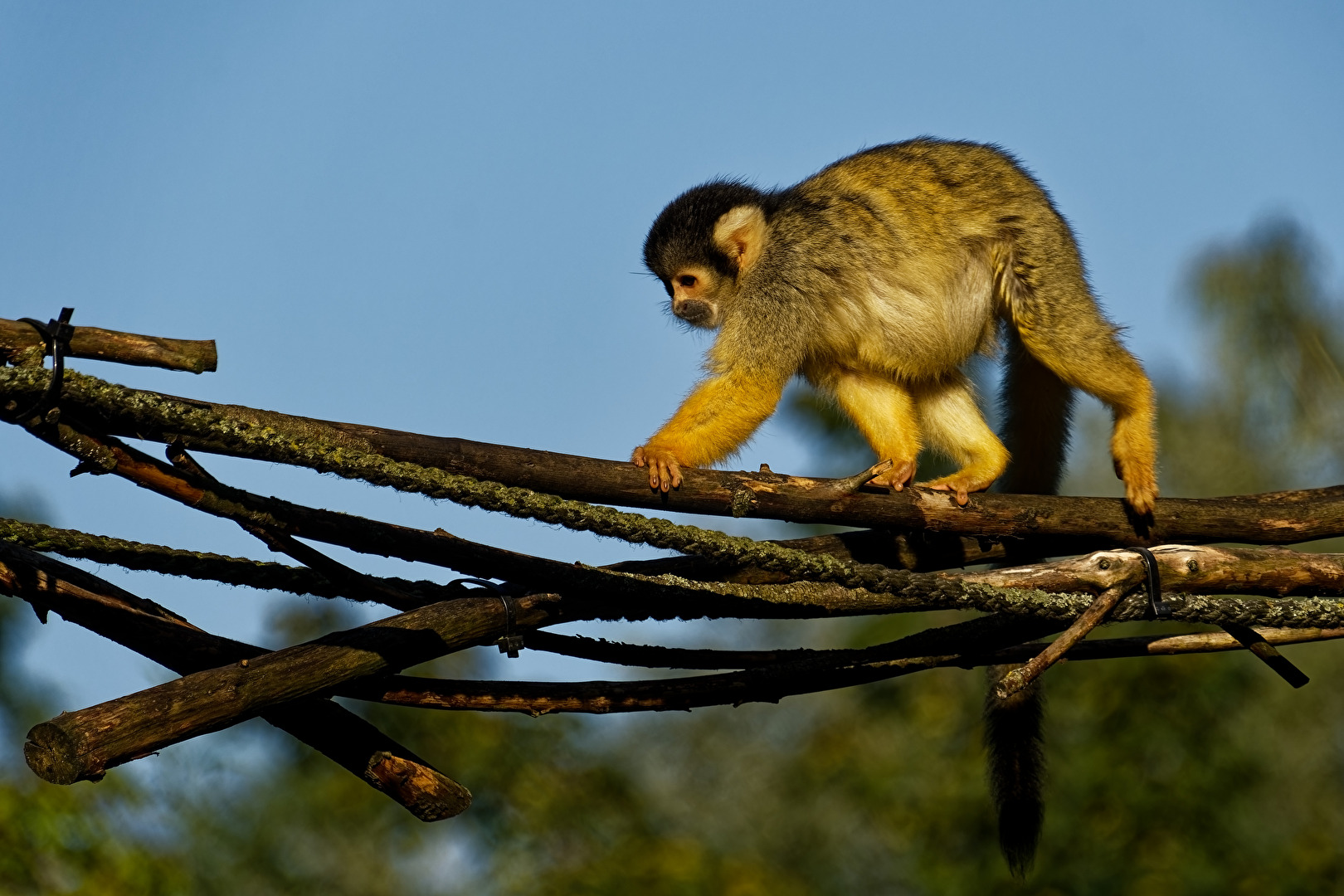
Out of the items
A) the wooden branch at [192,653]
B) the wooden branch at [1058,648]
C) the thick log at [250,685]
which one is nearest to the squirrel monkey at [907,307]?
the wooden branch at [1058,648]

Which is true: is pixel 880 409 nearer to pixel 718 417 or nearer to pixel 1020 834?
pixel 718 417

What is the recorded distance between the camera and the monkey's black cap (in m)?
5.28

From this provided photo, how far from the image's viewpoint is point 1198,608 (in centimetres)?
330

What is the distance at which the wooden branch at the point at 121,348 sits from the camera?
2264mm

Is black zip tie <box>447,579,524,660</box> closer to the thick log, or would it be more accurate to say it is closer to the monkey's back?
the thick log

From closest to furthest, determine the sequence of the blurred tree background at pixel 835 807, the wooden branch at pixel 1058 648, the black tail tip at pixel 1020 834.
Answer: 1. the wooden branch at pixel 1058 648
2. the black tail tip at pixel 1020 834
3. the blurred tree background at pixel 835 807

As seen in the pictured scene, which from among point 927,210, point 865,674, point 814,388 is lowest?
point 865,674

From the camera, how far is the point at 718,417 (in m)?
4.59

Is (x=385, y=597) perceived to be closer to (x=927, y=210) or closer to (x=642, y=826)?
(x=927, y=210)

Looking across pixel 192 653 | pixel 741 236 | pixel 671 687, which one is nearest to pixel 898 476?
pixel 741 236

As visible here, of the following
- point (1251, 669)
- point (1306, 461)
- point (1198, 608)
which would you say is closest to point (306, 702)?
point (1198, 608)

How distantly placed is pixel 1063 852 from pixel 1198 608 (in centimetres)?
745

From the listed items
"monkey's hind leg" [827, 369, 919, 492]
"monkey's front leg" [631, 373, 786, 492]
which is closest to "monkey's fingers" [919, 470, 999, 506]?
"monkey's hind leg" [827, 369, 919, 492]

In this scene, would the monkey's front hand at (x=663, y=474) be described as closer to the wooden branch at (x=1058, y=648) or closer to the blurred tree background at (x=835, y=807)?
the wooden branch at (x=1058, y=648)
